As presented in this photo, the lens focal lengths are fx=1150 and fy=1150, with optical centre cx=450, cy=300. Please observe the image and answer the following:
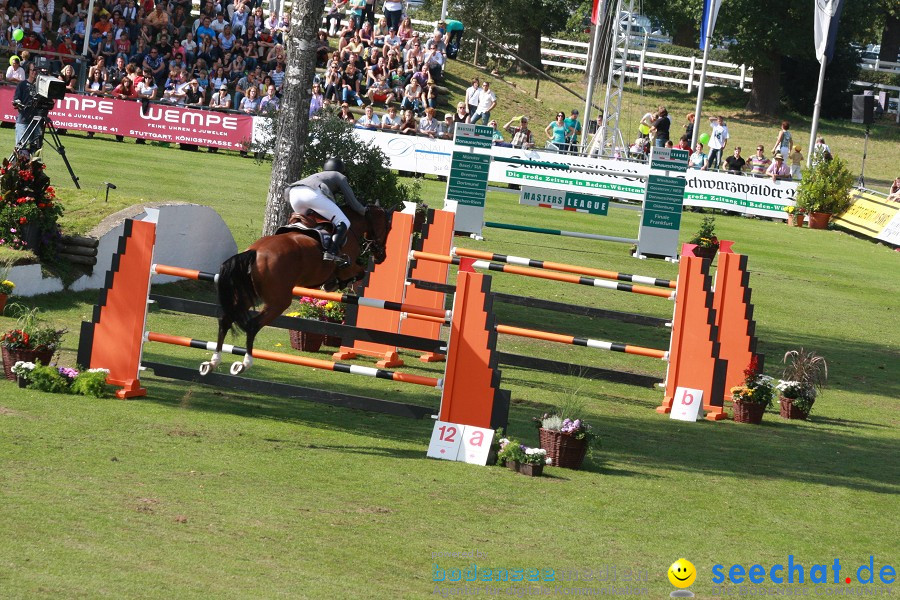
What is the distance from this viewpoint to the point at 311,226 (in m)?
10.0

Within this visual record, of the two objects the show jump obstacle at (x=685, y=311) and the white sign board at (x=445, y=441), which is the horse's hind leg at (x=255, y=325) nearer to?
the show jump obstacle at (x=685, y=311)

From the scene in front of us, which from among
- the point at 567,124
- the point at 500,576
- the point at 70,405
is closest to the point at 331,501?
the point at 500,576

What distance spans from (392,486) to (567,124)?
27988mm

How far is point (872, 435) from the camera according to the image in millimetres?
11062

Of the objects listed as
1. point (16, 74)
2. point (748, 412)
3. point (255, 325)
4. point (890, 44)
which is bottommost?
point (748, 412)

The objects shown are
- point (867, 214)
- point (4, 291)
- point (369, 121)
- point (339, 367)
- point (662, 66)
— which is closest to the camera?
point (339, 367)

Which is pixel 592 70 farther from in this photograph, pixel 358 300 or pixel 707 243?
pixel 358 300

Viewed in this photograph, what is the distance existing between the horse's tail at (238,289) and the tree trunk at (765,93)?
1674 inches

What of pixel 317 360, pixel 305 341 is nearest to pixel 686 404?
pixel 317 360

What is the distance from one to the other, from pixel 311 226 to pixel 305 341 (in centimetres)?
306

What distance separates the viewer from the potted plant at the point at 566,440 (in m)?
8.76

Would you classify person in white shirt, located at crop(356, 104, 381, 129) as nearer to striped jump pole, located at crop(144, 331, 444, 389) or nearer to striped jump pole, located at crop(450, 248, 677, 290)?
striped jump pole, located at crop(450, 248, 677, 290)

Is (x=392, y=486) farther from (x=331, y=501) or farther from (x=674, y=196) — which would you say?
(x=674, y=196)

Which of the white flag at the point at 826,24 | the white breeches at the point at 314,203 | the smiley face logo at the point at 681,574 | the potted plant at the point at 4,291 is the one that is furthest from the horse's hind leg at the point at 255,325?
the white flag at the point at 826,24
